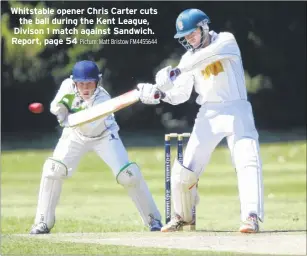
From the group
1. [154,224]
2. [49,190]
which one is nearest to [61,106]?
[49,190]

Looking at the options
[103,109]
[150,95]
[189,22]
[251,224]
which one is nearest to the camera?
[251,224]

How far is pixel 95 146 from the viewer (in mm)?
10000

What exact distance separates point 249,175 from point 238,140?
0.28 metres

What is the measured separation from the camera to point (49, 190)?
10.0 m

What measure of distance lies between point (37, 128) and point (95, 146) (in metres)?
16.8

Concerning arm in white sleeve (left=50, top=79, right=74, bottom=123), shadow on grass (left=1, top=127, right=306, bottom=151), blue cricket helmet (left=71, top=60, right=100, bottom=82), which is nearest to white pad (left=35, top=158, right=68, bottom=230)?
arm in white sleeve (left=50, top=79, right=74, bottom=123)

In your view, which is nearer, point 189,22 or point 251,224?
point 251,224

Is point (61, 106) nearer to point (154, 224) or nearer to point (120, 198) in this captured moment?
point (154, 224)

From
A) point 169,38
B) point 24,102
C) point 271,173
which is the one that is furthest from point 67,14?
point 24,102

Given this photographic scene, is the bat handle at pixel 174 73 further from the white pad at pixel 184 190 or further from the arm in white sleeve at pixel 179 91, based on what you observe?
the white pad at pixel 184 190

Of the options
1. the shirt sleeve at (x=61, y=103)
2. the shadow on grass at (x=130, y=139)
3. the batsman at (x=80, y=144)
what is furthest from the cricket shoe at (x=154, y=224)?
the shadow on grass at (x=130, y=139)

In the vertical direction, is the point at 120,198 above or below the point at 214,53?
below

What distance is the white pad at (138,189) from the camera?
988cm

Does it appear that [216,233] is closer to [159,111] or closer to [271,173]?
[271,173]
